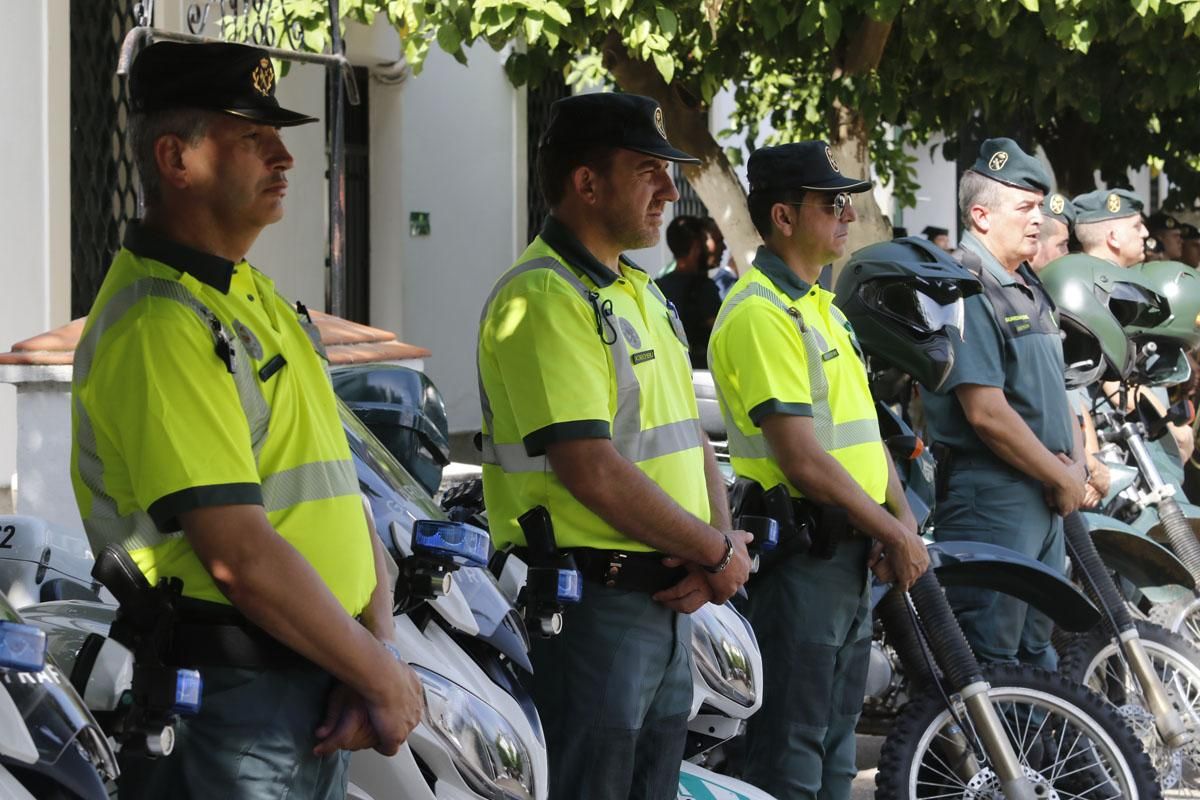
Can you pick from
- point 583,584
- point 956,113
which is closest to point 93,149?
point 956,113

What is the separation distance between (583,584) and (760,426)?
1.04 m

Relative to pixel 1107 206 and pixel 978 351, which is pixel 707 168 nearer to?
pixel 1107 206

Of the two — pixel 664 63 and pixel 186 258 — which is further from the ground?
pixel 664 63

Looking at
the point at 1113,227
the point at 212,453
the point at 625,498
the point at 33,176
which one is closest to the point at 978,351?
the point at 625,498

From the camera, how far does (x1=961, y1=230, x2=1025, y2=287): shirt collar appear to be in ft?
A: 18.3

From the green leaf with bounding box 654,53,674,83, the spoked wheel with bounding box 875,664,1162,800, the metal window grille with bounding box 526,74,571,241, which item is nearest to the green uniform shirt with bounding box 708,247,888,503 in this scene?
the spoked wheel with bounding box 875,664,1162,800

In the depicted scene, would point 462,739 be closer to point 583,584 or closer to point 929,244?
point 583,584

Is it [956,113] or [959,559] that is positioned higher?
[956,113]

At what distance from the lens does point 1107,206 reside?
7633 mm

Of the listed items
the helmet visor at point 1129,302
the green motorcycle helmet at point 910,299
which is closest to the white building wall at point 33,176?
the green motorcycle helmet at point 910,299

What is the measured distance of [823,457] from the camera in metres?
4.52

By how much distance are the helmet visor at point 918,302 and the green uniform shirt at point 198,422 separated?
2735mm

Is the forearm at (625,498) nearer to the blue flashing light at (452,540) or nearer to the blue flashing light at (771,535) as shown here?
the blue flashing light at (452,540)

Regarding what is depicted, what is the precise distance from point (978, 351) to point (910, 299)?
1.02ft
